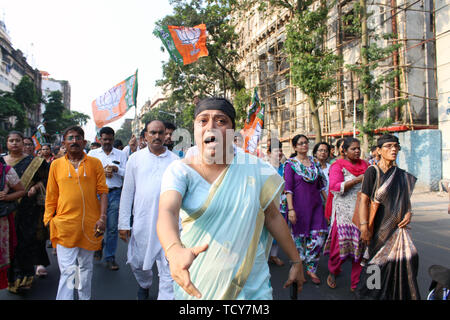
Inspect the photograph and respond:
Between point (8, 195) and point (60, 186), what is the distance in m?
0.66

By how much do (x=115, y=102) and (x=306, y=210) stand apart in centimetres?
610

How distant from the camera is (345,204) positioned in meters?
4.25

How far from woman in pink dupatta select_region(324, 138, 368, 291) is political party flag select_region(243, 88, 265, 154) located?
3.48 metres

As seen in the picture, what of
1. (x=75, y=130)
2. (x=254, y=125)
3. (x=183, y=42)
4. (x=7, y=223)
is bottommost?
(x=7, y=223)

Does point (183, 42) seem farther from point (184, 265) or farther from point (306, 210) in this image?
point (184, 265)

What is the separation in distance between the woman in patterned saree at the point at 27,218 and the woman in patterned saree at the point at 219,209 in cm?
307

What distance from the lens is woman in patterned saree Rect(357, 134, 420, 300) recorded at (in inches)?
127

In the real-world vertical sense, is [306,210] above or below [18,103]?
below

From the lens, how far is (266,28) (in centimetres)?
2291

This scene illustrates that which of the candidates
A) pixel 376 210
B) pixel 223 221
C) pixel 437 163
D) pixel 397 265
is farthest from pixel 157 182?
pixel 437 163

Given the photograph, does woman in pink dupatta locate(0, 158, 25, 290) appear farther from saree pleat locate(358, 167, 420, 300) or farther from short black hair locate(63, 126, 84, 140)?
saree pleat locate(358, 167, 420, 300)

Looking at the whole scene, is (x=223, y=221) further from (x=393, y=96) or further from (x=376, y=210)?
(x=393, y=96)

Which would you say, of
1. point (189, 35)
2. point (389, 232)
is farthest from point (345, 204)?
point (189, 35)

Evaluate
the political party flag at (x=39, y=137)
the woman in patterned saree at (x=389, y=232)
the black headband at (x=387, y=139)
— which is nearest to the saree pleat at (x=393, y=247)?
the woman in patterned saree at (x=389, y=232)
